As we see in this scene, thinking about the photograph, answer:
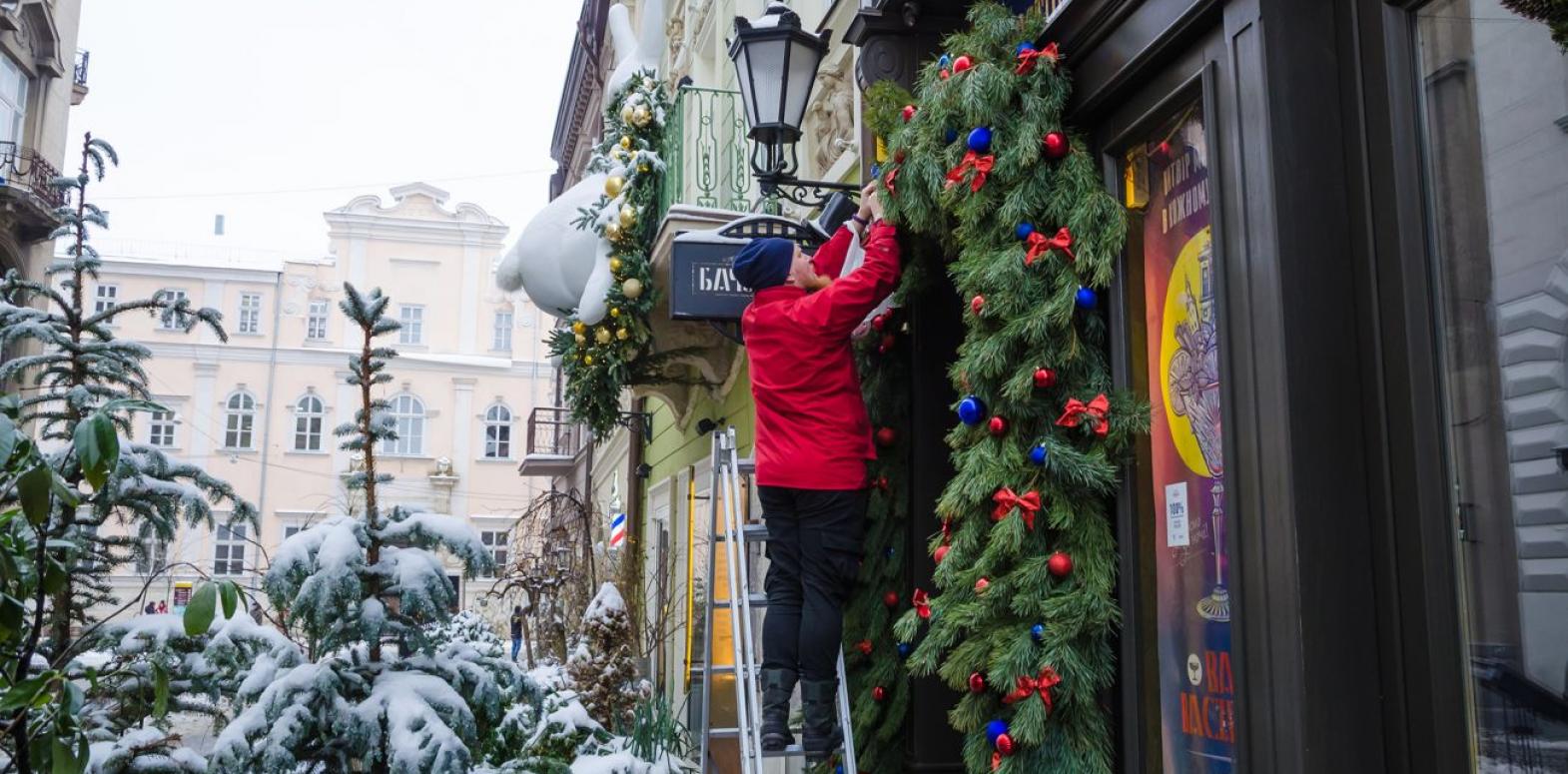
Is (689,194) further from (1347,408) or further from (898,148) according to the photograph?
(1347,408)

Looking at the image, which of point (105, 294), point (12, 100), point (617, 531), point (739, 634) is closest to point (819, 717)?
point (739, 634)

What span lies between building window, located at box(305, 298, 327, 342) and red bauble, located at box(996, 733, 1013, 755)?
44234 millimetres

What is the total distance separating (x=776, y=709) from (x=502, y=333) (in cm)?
4223

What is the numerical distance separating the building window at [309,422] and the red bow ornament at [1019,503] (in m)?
42.1

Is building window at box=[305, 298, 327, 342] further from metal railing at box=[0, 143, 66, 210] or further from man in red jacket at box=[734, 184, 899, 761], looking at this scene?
man in red jacket at box=[734, 184, 899, 761]

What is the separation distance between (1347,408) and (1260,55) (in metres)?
0.87

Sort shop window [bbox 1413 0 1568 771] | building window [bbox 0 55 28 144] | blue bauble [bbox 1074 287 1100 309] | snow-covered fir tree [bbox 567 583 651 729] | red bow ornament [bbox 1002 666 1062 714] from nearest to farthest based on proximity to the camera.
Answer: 1. shop window [bbox 1413 0 1568 771]
2. red bow ornament [bbox 1002 666 1062 714]
3. blue bauble [bbox 1074 287 1100 309]
4. snow-covered fir tree [bbox 567 583 651 729]
5. building window [bbox 0 55 28 144]

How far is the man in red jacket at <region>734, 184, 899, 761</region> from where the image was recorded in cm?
460

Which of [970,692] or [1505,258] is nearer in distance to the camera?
[1505,258]

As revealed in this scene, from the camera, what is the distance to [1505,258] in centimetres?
268

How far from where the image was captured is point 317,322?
4478 centimetres

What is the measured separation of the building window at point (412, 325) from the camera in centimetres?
4450

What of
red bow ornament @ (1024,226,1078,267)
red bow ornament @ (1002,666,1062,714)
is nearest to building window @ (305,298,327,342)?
red bow ornament @ (1024,226,1078,267)

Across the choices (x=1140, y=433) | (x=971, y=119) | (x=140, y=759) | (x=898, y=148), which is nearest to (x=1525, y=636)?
(x=1140, y=433)
